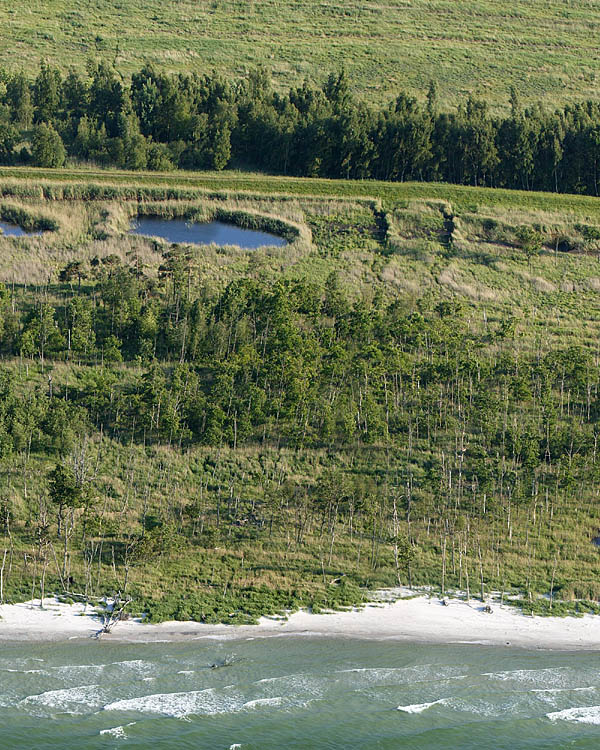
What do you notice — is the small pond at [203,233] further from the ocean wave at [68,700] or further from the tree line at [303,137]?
the ocean wave at [68,700]

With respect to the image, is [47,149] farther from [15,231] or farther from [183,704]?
[183,704]

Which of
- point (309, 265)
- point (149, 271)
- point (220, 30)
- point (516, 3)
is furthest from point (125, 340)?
point (516, 3)

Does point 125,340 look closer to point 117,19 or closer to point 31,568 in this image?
point 31,568

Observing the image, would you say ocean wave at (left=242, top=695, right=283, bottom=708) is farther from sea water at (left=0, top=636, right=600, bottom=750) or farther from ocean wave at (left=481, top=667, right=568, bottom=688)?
ocean wave at (left=481, top=667, right=568, bottom=688)

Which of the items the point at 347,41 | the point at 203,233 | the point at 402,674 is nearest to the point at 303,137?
the point at 203,233

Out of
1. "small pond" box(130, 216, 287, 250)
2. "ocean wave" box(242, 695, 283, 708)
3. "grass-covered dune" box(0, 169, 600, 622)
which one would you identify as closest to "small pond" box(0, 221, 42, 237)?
"grass-covered dune" box(0, 169, 600, 622)

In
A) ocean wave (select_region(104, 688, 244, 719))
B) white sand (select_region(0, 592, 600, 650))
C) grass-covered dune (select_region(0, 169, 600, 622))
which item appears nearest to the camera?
ocean wave (select_region(104, 688, 244, 719))
